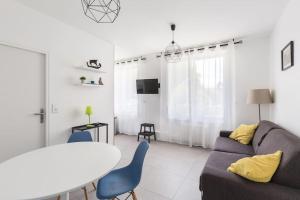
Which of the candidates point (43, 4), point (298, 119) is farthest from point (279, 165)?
point (43, 4)

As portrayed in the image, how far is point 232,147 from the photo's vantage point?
269 cm

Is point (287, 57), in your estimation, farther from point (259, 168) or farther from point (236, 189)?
point (236, 189)

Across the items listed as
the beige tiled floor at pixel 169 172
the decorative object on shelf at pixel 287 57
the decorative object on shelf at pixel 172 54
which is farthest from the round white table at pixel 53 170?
the decorative object on shelf at pixel 172 54

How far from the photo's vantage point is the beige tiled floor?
2.19m

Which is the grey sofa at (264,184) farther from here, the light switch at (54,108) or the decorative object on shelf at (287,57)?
the light switch at (54,108)

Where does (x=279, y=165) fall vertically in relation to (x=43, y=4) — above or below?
below

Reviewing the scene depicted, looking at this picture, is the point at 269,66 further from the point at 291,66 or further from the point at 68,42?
the point at 68,42

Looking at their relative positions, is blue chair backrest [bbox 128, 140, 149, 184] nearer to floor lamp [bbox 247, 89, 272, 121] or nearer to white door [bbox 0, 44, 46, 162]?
white door [bbox 0, 44, 46, 162]

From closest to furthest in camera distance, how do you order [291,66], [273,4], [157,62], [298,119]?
[298,119] < [291,66] < [273,4] < [157,62]

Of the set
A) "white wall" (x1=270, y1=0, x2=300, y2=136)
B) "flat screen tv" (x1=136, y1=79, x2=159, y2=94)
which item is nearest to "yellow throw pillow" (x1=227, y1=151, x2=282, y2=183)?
"white wall" (x1=270, y1=0, x2=300, y2=136)

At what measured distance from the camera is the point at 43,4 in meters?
2.42

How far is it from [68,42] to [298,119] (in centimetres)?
381

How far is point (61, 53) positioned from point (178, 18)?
2195 millimetres

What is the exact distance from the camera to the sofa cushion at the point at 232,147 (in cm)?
252
